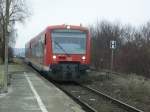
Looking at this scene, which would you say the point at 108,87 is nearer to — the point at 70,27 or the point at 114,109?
the point at 70,27

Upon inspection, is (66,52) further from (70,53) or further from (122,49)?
(122,49)

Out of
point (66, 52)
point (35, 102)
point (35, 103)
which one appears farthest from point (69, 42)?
point (35, 103)

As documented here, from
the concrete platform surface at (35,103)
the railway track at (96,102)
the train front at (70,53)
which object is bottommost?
the railway track at (96,102)

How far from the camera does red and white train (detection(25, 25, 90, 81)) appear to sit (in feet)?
84.4

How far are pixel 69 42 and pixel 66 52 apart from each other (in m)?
0.67

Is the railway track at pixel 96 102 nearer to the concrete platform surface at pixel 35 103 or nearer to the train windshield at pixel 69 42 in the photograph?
the concrete platform surface at pixel 35 103

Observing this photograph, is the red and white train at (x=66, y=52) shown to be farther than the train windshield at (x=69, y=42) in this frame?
No

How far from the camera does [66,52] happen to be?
1025 inches

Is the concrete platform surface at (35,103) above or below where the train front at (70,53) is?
below

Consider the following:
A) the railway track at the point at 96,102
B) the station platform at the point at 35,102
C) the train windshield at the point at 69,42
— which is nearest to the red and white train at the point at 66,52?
the train windshield at the point at 69,42

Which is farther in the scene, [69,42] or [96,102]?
[69,42]

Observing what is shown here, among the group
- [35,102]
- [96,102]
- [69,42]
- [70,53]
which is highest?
[69,42]

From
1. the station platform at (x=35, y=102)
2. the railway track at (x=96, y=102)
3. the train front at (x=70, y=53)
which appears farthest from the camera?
the train front at (x=70, y=53)

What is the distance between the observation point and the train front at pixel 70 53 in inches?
1012
